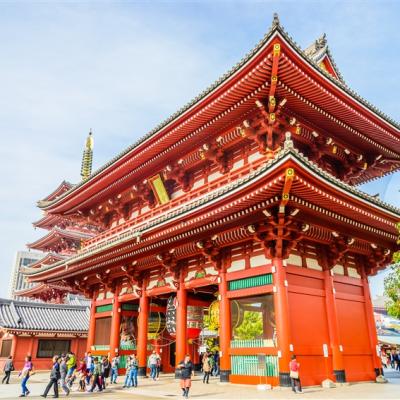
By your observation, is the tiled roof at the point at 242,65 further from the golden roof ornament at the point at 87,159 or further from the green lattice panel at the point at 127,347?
the golden roof ornament at the point at 87,159

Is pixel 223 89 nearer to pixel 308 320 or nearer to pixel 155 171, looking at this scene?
pixel 155 171

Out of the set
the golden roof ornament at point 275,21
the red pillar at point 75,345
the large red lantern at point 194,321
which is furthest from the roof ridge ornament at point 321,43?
the red pillar at point 75,345

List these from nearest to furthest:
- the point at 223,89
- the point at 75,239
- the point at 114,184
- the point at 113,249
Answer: the point at 223,89 → the point at 113,249 → the point at 114,184 → the point at 75,239

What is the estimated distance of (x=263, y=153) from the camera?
16.6 metres

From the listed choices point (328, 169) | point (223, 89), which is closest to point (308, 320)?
point (328, 169)

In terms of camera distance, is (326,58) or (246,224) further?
(326,58)

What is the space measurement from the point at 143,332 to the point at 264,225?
32.7ft

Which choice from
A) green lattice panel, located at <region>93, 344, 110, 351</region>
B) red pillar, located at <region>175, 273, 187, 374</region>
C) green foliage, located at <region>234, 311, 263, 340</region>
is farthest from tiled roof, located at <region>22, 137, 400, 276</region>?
green lattice panel, located at <region>93, 344, 110, 351</region>

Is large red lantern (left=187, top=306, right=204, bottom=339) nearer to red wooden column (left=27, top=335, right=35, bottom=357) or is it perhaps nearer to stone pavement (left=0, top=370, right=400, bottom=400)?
stone pavement (left=0, top=370, right=400, bottom=400)

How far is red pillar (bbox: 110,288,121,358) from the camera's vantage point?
2177 cm

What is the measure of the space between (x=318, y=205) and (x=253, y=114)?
16.6 ft

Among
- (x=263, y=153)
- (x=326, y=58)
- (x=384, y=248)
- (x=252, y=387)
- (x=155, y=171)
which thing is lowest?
(x=252, y=387)

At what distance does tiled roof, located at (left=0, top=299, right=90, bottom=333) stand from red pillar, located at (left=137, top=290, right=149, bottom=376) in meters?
15.4

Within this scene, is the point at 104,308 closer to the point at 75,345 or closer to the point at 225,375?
the point at 225,375
